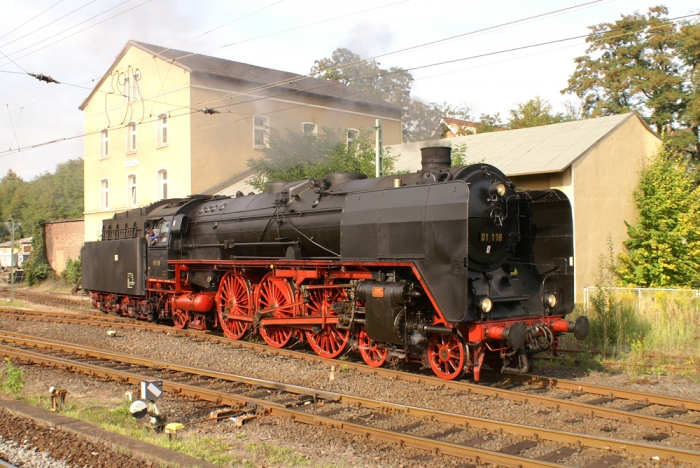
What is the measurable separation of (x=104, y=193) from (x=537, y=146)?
77.1 ft

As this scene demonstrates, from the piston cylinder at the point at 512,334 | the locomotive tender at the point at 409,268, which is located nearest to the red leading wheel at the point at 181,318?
the locomotive tender at the point at 409,268

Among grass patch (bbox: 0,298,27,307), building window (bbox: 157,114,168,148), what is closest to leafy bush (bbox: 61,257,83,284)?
grass patch (bbox: 0,298,27,307)

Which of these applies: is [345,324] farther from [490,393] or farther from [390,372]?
[490,393]

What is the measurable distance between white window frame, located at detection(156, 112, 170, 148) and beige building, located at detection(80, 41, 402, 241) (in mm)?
47

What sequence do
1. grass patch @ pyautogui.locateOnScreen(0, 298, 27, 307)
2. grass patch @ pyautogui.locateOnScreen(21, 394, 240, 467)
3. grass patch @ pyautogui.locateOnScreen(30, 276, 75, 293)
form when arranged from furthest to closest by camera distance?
grass patch @ pyautogui.locateOnScreen(30, 276, 75, 293) → grass patch @ pyautogui.locateOnScreen(0, 298, 27, 307) → grass patch @ pyautogui.locateOnScreen(21, 394, 240, 467)

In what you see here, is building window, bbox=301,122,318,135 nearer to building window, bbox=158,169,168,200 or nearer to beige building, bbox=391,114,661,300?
beige building, bbox=391,114,661,300

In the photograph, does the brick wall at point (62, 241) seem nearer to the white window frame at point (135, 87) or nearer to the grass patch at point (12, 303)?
the white window frame at point (135, 87)

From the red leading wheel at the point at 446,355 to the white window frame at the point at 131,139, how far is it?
82.3 ft

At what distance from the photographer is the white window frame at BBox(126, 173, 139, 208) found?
30.4 metres

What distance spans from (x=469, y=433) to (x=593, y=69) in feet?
98.9

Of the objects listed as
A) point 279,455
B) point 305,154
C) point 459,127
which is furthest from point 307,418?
point 459,127

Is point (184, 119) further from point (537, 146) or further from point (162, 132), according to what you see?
point (537, 146)

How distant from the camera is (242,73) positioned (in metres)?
28.2

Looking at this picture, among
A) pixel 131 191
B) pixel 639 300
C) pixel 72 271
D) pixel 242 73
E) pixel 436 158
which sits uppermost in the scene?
pixel 242 73
